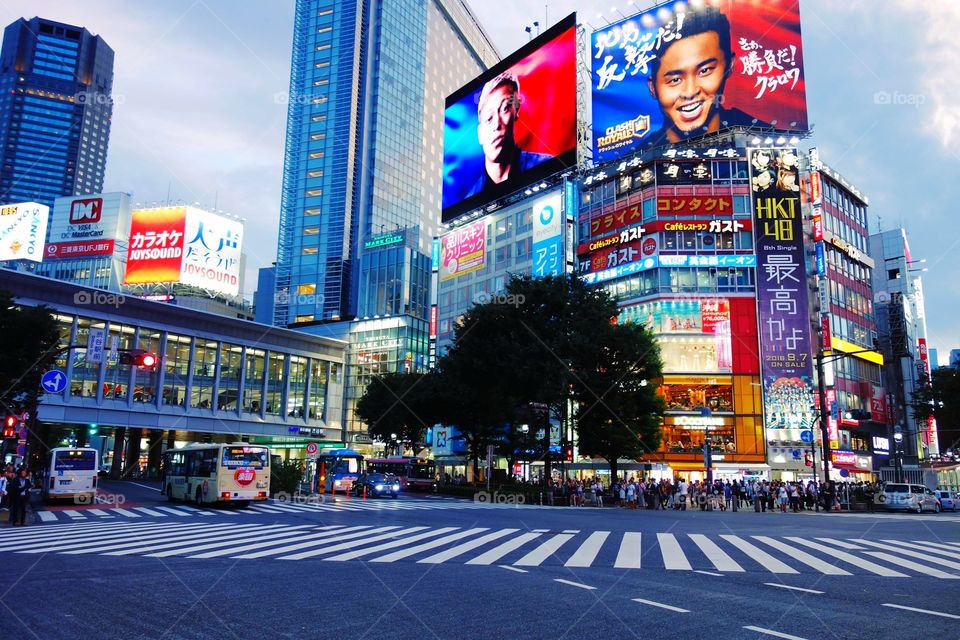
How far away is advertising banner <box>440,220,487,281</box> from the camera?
80.1m

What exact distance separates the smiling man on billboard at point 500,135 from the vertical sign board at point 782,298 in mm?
23088

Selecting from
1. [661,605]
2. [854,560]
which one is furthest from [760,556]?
[661,605]

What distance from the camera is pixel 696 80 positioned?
64062 mm

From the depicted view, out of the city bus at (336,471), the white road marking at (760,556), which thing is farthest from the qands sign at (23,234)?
Answer: the white road marking at (760,556)

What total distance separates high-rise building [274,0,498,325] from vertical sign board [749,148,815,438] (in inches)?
2430

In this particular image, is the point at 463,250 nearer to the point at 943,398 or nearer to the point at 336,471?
the point at 336,471

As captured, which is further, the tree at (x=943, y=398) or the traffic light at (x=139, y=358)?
the tree at (x=943, y=398)

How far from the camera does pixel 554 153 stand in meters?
68.7

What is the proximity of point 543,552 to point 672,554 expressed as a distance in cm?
260

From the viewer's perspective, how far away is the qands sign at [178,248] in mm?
74375

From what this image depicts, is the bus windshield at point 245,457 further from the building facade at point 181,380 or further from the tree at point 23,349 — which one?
the building facade at point 181,380

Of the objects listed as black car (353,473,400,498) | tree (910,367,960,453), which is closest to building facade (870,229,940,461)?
tree (910,367,960,453)

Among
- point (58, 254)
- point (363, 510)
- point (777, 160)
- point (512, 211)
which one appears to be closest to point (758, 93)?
point (777, 160)

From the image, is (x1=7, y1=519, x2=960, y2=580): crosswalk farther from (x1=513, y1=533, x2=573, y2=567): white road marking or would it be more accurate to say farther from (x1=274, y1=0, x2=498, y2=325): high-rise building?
(x1=274, y1=0, x2=498, y2=325): high-rise building
